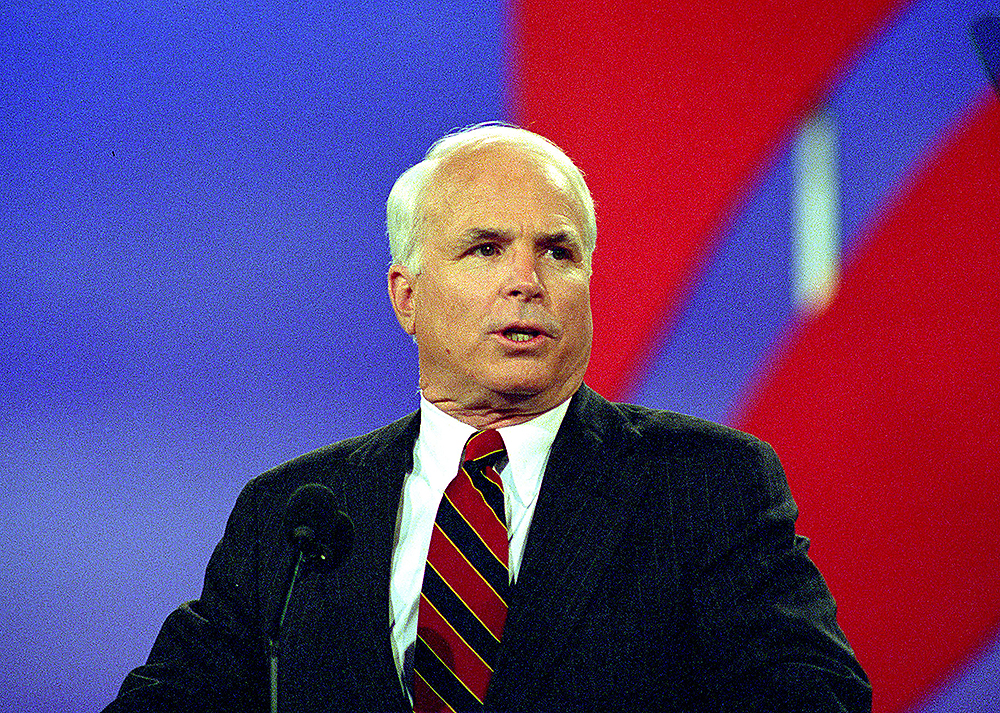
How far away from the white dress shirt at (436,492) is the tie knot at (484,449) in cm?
2

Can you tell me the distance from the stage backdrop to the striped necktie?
697 mm

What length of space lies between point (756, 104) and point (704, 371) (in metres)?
0.67

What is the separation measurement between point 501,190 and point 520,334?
276 millimetres

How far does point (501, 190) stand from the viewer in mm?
1756

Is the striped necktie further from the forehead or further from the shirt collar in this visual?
the forehead

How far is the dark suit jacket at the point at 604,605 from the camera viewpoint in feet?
4.75

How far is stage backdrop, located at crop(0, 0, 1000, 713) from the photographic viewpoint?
216cm

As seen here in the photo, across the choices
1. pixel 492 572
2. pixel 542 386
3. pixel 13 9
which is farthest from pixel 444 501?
pixel 13 9

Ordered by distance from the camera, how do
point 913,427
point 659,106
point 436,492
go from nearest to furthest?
point 436,492 → point 913,427 → point 659,106

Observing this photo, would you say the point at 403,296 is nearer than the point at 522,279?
No

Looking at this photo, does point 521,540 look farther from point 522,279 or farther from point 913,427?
point 913,427

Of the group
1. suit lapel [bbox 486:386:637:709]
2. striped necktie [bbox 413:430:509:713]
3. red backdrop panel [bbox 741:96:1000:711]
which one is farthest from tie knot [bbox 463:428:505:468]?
red backdrop panel [bbox 741:96:1000:711]

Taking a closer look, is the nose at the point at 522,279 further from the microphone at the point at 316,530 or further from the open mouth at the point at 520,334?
the microphone at the point at 316,530

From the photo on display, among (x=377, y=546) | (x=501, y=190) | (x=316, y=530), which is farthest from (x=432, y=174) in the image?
(x=316, y=530)
